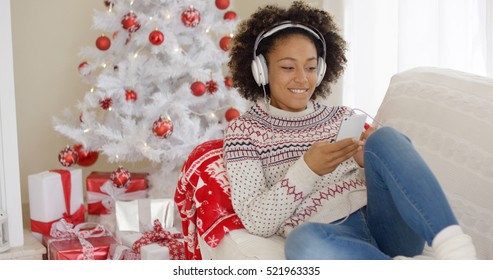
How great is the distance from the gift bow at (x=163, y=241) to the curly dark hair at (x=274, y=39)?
67 centimetres

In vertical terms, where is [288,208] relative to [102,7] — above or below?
below

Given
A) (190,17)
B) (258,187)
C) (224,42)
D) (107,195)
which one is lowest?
(107,195)

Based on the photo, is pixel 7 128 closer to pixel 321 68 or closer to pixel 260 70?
pixel 260 70

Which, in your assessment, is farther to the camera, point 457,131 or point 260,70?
point 260,70

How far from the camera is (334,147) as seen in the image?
1.30 metres

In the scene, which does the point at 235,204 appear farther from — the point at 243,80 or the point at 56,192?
the point at 56,192

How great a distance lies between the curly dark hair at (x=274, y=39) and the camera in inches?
63.7

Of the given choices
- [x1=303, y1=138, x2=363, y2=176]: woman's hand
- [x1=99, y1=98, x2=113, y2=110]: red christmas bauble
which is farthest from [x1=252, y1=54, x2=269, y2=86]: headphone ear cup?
[x1=99, y1=98, x2=113, y2=110]: red christmas bauble

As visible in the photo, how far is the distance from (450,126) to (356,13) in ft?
3.82

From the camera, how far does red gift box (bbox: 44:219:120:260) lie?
2.23 metres

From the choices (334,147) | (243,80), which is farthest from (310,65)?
(334,147)

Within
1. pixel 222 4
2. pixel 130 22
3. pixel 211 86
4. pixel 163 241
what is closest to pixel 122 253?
pixel 163 241

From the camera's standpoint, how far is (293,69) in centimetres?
156

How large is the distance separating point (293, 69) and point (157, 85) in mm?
1158
